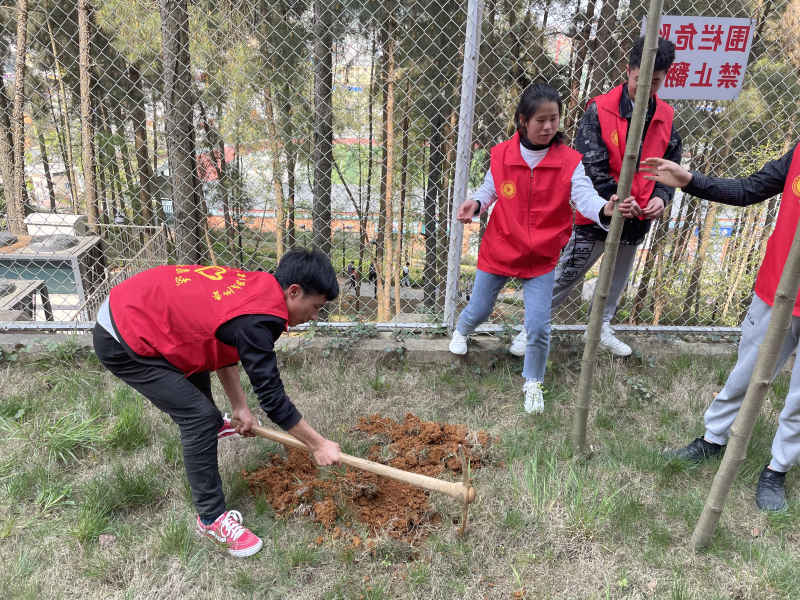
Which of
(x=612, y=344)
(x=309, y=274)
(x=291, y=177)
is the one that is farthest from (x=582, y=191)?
(x=291, y=177)

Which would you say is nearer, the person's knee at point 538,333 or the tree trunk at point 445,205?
the person's knee at point 538,333

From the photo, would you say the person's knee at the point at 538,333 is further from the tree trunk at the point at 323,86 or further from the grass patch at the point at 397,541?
the tree trunk at the point at 323,86

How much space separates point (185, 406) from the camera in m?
1.85

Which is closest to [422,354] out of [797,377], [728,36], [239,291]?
[239,291]

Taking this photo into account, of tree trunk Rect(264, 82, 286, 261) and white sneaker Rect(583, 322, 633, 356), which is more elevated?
tree trunk Rect(264, 82, 286, 261)

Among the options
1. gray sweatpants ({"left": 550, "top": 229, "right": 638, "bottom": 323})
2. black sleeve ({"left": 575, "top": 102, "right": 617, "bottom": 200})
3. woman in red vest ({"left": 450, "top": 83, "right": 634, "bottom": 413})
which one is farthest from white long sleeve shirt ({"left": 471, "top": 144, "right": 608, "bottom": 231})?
gray sweatpants ({"left": 550, "top": 229, "right": 638, "bottom": 323})

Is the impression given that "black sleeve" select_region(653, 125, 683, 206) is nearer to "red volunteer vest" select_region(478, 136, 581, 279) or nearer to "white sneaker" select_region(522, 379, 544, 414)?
"red volunteer vest" select_region(478, 136, 581, 279)

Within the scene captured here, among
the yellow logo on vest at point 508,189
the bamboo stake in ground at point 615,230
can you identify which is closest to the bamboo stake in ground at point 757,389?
the bamboo stake in ground at point 615,230

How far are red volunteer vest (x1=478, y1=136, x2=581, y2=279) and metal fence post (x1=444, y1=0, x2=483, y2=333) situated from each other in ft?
1.11

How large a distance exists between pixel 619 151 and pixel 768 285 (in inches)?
37.6

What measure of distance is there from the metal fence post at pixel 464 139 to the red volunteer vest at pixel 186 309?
146 cm

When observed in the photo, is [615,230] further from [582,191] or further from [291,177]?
[291,177]

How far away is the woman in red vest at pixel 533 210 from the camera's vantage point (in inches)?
95.4

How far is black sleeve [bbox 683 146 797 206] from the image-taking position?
2045 millimetres
